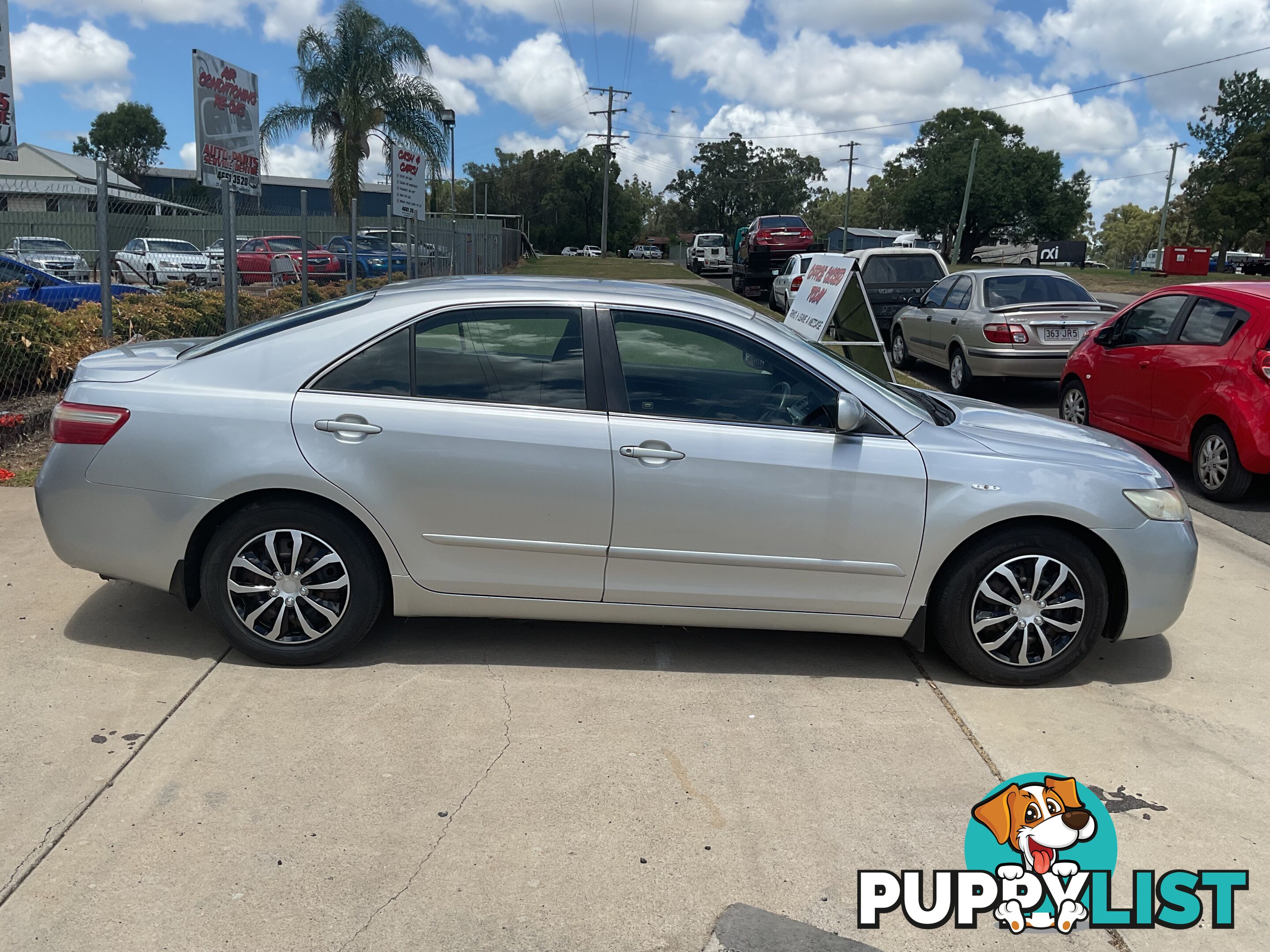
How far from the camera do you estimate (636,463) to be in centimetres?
402

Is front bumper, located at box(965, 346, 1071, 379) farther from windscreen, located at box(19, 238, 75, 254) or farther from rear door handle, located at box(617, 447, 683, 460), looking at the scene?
windscreen, located at box(19, 238, 75, 254)

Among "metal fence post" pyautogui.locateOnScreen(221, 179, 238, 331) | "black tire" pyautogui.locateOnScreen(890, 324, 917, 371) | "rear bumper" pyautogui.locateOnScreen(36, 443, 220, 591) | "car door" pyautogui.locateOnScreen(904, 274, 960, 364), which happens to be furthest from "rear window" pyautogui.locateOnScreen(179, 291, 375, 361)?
"black tire" pyautogui.locateOnScreen(890, 324, 917, 371)

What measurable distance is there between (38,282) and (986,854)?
10238mm

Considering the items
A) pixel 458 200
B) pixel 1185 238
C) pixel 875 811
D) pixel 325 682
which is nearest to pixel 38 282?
pixel 325 682

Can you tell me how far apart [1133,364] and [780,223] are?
21.4m

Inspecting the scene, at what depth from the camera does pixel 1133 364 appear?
847cm

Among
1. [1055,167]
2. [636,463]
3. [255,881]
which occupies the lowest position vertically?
[255,881]

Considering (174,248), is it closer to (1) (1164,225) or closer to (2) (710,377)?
(2) (710,377)

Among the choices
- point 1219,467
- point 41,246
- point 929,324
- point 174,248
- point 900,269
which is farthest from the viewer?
point 174,248

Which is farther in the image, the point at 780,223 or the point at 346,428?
the point at 780,223

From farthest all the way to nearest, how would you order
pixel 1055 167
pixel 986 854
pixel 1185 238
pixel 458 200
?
1. pixel 458 200
2. pixel 1185 238
3. pixel 1055 167
4. pixel 986 854

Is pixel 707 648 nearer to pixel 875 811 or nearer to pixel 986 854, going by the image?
pixel 875 811

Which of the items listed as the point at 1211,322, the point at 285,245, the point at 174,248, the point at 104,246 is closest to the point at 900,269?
the point at 1211,322

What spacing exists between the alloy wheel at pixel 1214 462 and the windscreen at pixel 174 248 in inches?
741
